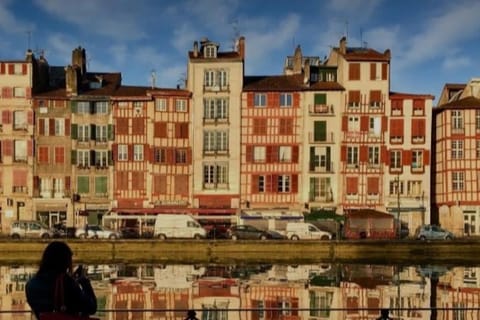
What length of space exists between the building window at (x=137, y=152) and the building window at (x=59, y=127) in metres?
5.63

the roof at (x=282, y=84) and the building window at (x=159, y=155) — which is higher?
the roof at (x=282, y=84)

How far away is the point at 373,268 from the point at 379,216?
12.1 metres

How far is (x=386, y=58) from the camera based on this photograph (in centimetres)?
5003

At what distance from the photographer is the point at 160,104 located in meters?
50.3

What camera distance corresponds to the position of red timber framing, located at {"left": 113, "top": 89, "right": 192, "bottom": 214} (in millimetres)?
49875

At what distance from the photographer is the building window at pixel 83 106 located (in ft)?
165

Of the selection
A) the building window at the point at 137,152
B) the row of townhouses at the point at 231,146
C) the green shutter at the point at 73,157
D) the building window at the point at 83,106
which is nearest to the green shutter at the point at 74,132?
the row of townhouses at the point at 231,146

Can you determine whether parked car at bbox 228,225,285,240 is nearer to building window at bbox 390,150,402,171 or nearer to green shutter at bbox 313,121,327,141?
green shutter at bbox 313,121,327,141

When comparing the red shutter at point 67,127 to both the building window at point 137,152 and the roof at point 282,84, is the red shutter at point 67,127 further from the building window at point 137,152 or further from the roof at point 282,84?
the roof at point 282,84

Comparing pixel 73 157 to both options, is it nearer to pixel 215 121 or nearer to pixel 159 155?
pixel 159 155

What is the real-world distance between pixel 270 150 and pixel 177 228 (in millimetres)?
11134

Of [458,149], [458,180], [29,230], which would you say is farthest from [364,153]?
[29,230]

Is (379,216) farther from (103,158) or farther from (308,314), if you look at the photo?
(308,314)

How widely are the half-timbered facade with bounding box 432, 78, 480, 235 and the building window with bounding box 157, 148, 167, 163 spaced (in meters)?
21.5
